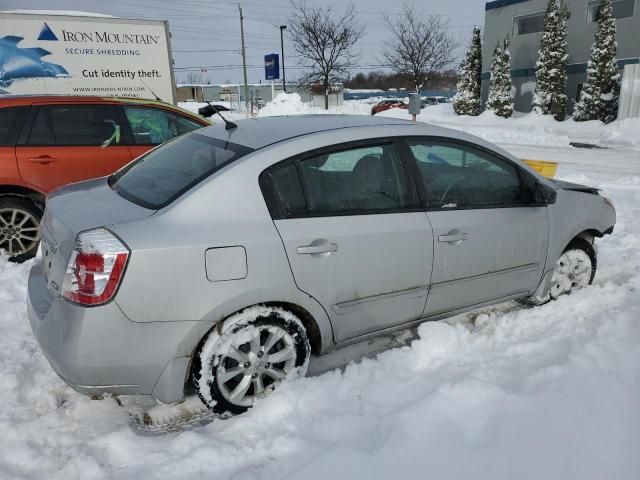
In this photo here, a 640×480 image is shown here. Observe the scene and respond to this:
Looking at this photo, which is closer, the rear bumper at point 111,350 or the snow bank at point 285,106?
the rear bumper at point 111,350

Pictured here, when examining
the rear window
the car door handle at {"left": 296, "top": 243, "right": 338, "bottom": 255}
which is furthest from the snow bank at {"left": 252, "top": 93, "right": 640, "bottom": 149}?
the car door handle at {"left": 296, "top": 243, "right": 338, "bottom": 255}

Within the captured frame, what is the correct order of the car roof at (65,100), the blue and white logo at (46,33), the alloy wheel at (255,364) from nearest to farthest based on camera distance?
1. the alloy wheel at (255,364)
2. the car roof at (65,100)
3. the blue and white logo at (46,33)

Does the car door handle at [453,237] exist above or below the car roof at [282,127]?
below

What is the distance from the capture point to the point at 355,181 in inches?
117

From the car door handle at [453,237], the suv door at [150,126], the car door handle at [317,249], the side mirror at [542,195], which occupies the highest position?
the suv door at [150,126]

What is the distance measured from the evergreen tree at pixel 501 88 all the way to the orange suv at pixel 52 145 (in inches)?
866

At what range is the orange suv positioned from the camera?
4.89 metres

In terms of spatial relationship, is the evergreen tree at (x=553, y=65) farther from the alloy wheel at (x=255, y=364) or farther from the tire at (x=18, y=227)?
the alloy wheel at (x=255, y=364)

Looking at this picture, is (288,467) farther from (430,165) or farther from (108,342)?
(430,165)

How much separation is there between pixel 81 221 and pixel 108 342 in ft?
2.13

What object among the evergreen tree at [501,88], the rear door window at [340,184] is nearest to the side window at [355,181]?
the rear door window at [340,184]

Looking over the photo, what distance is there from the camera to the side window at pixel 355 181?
2801 millimetres

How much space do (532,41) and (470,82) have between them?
351 centimetres

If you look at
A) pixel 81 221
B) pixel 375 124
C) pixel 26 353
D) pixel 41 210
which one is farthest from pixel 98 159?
pixel 375 124
